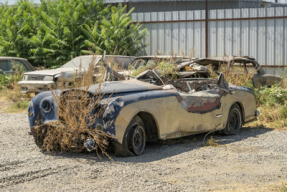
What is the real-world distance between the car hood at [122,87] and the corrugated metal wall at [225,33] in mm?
9681

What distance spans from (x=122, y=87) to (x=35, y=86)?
22.7 ft

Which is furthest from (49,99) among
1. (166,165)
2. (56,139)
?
(166,165)

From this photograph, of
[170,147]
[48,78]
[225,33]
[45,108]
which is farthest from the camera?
[225,33]

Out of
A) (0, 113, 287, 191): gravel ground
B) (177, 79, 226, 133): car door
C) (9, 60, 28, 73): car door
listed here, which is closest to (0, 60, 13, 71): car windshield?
(9, 60, 28, 73): car door

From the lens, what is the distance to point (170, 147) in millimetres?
6820

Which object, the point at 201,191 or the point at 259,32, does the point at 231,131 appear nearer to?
the point at 201,191

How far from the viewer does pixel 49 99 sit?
609 cm

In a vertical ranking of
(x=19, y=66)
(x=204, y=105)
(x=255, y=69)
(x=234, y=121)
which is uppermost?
(x=19, y=66)

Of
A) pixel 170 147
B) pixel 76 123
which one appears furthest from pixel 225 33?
pixel 76 123

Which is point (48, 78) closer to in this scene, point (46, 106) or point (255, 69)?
point (46, 106)

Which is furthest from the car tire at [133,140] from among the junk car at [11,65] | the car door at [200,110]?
the junk car at [11,65]

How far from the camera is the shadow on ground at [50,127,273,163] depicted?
5.81 metres

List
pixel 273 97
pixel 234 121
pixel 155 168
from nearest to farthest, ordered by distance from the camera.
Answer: pixel 155 168
pixel 234 121
pixel 273 97

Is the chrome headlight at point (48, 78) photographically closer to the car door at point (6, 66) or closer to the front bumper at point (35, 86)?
the front bumper at point (35, 86)
